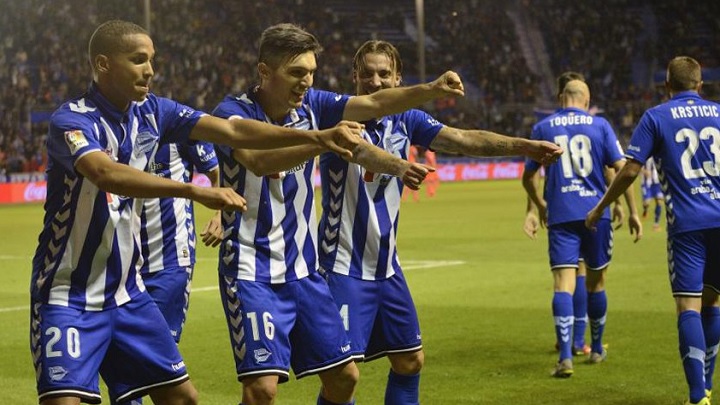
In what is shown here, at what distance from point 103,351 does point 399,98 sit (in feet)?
6.13

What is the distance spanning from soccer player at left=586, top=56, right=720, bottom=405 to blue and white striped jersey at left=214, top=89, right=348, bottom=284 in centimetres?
258

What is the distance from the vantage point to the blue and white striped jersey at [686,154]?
293 inches

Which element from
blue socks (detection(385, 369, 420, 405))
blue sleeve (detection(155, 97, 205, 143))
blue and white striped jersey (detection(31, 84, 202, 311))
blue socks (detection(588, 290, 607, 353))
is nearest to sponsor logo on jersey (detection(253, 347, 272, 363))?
blue and white striped jersey (detection(31, 84, 202, 311))

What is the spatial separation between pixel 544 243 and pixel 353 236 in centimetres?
1360

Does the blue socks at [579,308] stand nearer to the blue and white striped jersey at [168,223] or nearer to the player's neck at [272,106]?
the blue and white striped jersey at [168,223]

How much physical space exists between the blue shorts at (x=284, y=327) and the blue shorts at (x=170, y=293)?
1.34 m

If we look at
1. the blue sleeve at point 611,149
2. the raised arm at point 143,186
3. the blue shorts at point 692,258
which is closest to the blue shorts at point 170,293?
the raised arm at point 143,186

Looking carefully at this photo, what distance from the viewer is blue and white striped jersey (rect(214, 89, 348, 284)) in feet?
18.5

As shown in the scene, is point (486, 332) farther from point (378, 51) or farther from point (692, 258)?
point (378, 51)

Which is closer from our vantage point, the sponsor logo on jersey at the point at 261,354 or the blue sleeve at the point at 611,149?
the sponsor logo on jersey at the point at 261,354

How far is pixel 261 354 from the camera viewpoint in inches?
217

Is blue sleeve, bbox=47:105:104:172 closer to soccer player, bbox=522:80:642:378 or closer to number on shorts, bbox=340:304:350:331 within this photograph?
number on shorts, bbox=340:304:350:331

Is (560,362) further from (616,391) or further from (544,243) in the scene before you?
(544,243)

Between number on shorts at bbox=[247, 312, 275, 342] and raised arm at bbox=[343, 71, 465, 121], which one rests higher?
raised arm at bbox=[343, 71, 465, 121]
